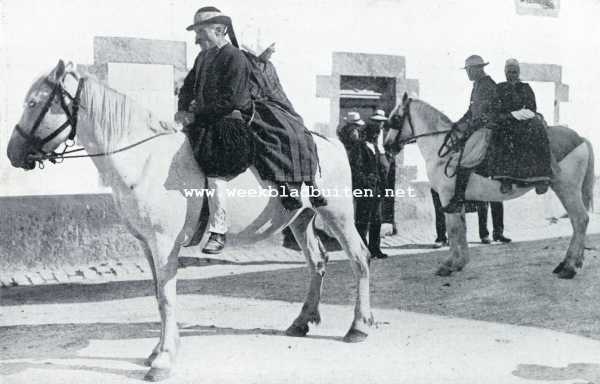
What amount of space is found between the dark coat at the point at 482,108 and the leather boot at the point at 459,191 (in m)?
0.53

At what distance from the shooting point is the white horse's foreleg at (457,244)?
7.76m

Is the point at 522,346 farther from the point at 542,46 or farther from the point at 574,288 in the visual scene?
the point at 542,46

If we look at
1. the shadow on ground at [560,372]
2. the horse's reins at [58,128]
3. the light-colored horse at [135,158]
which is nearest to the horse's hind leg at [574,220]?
the shadow on ground at [560,372]

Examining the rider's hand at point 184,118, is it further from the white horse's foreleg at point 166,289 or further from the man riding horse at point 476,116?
the man riding horse at point 476,116

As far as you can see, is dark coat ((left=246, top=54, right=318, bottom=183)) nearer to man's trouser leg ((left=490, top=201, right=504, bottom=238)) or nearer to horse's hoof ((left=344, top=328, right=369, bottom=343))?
horse's hoof ((left=344, top=328, right=369, bottom=343))

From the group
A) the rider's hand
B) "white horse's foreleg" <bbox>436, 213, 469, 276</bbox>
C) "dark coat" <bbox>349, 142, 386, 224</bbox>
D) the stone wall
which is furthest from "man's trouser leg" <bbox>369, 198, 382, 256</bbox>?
the rider's hand

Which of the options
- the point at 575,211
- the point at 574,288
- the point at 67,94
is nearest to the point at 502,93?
the point at 575,211

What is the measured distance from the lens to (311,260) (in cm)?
556

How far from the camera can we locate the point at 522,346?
4.94 m

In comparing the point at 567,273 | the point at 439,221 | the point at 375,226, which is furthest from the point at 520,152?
the point at 439,221

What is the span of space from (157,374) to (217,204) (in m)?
1.30

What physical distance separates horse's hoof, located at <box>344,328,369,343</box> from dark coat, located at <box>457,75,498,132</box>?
3.51 m

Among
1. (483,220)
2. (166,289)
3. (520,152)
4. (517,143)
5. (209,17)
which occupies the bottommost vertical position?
(483,220)

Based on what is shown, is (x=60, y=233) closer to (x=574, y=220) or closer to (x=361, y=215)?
(x=361, y=215)
